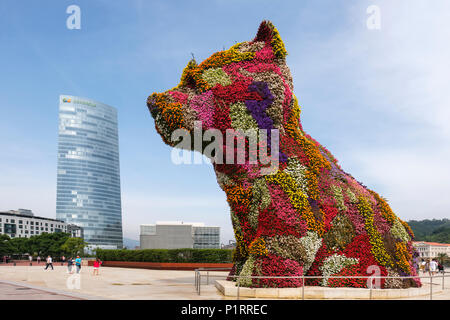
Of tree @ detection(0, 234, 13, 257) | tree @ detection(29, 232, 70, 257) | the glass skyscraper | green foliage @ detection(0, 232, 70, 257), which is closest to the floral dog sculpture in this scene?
Answer: green foliage @ detection(0, 232, 70, 257)

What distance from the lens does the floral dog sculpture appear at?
40.8 ft

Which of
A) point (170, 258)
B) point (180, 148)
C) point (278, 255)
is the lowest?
point (170, 258)

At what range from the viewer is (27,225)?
139 meters

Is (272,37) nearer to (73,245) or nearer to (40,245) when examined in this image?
(73,245)

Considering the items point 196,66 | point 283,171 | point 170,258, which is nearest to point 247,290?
point 283,171

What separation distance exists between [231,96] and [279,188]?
133 inches

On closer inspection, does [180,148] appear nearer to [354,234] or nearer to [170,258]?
[354,234]

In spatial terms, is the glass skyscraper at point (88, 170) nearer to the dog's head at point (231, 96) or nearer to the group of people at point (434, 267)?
the group of people at point (434, 267)

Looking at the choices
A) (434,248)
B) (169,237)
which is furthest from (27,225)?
(434,248)

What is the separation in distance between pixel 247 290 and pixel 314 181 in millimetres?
4055

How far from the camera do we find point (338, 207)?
13.3 m

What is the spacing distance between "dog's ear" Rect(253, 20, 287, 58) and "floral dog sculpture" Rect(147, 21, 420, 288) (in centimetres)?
3
